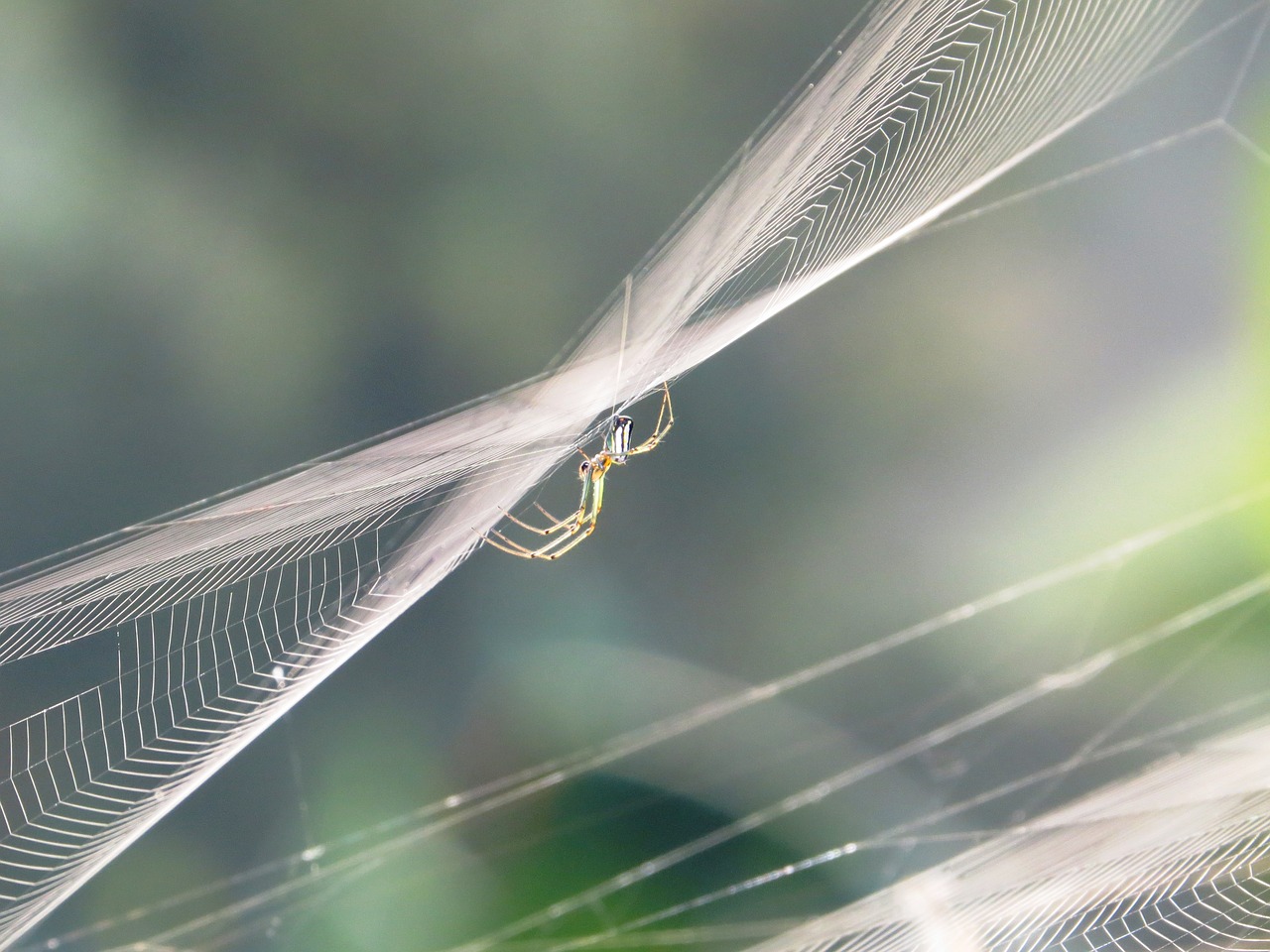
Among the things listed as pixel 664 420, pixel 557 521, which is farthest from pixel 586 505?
pixel 664 420

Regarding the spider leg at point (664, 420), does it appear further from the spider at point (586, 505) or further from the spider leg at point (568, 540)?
the spider leg at point (568, 540)

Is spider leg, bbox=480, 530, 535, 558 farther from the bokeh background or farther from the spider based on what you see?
the bokeh background

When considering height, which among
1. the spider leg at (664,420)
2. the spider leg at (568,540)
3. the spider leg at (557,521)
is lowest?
the spider leg at (568,540)

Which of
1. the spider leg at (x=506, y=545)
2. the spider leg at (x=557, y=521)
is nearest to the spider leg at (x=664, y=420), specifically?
the spider leg at (x=557, y=521)

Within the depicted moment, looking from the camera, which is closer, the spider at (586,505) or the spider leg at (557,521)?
the spider at (586,505)

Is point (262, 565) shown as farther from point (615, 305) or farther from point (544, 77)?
point (544, 77)
